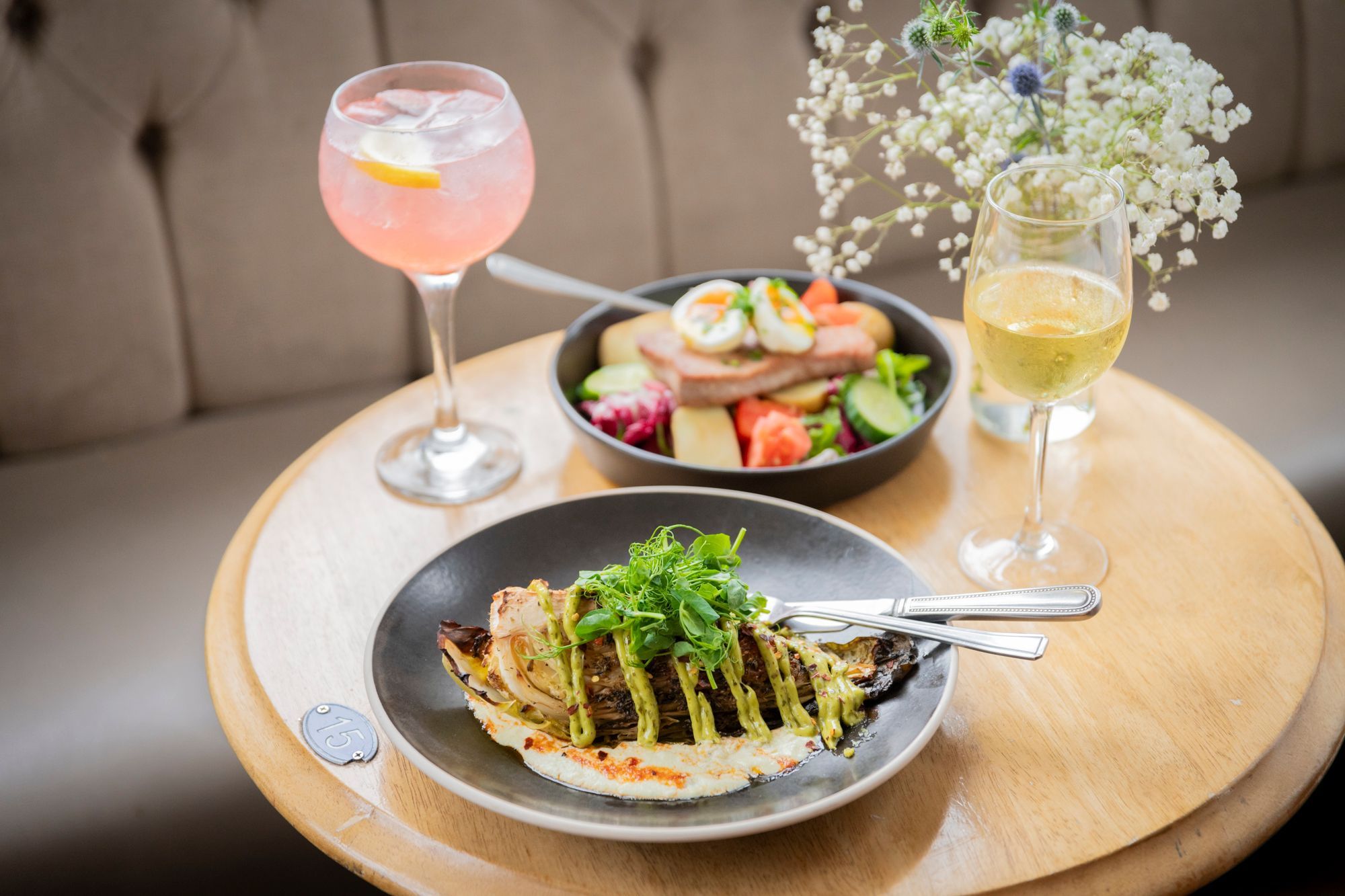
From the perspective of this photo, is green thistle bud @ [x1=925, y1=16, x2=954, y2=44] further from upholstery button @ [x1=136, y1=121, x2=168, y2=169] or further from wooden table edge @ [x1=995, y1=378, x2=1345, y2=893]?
upholstery button @ [x1=136, y1=121, x2=168, y2=169]

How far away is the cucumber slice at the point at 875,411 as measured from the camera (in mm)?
1752

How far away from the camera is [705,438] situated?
1.74 metres

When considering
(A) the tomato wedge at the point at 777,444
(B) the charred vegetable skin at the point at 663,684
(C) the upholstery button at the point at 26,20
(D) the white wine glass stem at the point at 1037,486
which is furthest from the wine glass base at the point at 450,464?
(C) the upholstery button at the point at 26,20

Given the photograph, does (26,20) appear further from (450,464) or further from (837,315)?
(837,315)

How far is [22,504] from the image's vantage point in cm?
229

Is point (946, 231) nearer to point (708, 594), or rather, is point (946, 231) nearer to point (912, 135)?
point (912, 135)

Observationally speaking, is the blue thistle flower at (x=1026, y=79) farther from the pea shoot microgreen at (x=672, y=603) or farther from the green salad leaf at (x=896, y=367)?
the pea shoot microgreen at (x=672, y=603)

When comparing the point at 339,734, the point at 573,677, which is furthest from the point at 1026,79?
the point at 339,734

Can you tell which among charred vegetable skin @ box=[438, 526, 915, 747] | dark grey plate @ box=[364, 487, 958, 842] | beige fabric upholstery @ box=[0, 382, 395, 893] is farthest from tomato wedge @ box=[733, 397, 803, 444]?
beige fabric upholstery @ box=[0, 382, 395, 893]

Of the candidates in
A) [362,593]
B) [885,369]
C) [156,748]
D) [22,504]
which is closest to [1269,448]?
[885,369]

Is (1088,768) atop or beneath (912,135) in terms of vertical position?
beneath

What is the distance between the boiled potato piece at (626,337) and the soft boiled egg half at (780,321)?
0.17m

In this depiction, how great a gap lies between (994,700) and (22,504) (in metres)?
1.89

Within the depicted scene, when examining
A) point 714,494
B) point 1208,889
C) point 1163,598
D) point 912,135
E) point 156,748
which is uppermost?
point 912,135
